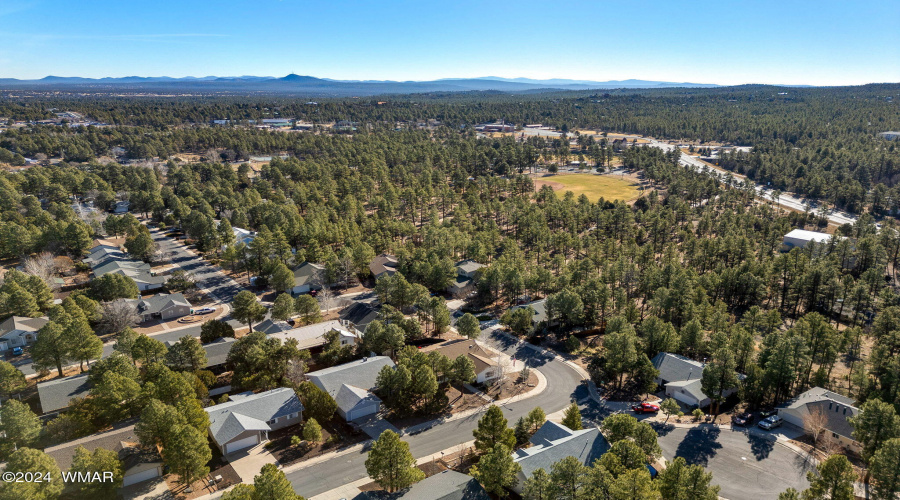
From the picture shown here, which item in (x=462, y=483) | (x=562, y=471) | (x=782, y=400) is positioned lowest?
(x=782, y=400)

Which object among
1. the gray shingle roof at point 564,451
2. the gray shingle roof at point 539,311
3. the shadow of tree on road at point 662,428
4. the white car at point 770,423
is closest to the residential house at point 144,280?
the gray shingle roof at point 539,311

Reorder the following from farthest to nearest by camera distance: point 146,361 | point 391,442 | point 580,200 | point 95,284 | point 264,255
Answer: point 580,200
point 264,255
point 95,284
point 146,361
point 391,442

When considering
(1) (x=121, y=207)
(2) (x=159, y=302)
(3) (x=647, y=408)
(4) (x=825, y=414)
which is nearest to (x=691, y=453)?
(3) (x=647, y=408)

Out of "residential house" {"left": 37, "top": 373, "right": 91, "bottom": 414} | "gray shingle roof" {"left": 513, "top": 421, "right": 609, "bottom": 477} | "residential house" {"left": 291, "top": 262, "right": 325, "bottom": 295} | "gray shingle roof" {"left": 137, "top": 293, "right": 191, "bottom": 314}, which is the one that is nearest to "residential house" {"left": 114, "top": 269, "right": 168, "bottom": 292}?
"gray shingle roof" {"left": 137, "top": 293, "right": 191, "bottom": 314}

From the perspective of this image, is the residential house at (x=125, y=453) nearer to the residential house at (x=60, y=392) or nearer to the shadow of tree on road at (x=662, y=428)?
the residential house at (x=60, y=392)

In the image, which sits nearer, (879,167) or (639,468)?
(639,468)

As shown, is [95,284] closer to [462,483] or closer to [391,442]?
[391,442]

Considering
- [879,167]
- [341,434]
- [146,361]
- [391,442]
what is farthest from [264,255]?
[879,167]
